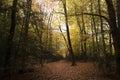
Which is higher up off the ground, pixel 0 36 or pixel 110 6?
pixel 110 6

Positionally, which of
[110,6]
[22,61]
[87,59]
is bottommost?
[87,59]

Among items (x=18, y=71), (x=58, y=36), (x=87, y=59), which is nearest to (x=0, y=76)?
(x=18, y=71)

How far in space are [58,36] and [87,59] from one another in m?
21.1

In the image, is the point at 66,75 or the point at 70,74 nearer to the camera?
the point at 66,75

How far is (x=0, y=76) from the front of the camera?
34.2 feet

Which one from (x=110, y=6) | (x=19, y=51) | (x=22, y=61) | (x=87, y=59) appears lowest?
(x=87, y=59)

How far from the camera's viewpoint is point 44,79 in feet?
37.0

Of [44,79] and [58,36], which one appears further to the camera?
[58,36]

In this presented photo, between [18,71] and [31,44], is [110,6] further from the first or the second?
[18,71]

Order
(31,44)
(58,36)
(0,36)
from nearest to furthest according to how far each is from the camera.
A: (0,36), (31,44), (58,36)

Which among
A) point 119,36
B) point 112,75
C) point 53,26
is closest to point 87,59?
point 53,26

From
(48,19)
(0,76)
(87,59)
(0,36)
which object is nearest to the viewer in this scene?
(0,76)

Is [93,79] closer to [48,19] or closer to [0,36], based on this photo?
[0,36]

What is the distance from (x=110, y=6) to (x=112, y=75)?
260 inches
